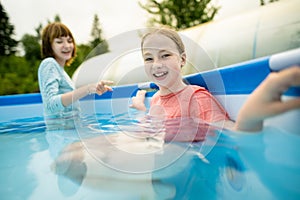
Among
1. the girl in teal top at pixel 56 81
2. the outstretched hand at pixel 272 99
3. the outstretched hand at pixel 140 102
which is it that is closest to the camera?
the outstretched hand at pixel 272 99

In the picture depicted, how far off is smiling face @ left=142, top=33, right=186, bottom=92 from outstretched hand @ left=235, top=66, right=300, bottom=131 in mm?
488

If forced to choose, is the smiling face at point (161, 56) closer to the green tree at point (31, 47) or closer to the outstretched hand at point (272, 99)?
the outstretched hand at point (272, 99)

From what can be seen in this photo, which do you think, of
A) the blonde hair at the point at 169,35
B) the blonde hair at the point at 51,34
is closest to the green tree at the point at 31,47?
the blonde hair at the point at 51,34

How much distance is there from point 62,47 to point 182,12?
5.94m

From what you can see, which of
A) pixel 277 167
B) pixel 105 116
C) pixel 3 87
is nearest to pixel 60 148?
pixel 105 116

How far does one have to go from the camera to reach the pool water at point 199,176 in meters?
0.48

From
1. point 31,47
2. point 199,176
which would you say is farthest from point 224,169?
point 31,47

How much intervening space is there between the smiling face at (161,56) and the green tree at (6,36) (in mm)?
10807

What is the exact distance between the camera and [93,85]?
43.2 inches

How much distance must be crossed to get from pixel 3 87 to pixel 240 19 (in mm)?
7399

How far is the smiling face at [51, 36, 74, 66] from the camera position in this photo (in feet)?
5.33

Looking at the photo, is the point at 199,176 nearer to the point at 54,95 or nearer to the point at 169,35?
the point at 169,35

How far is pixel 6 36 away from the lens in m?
10.4

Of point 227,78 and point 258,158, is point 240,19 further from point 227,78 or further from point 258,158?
point 258,158
